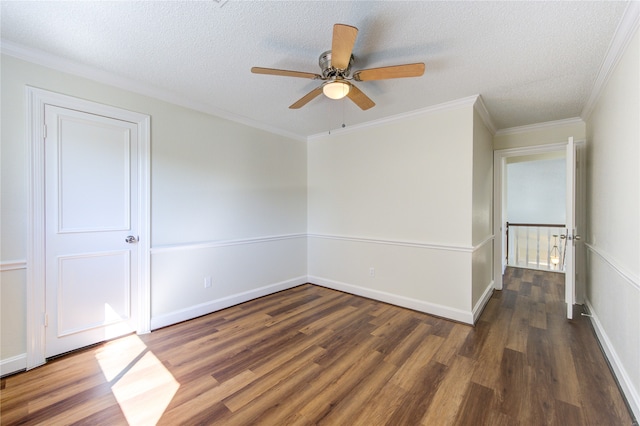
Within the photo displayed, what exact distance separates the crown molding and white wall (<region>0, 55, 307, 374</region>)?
0.16ft

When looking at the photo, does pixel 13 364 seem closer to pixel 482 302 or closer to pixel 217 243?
pixel 217 243

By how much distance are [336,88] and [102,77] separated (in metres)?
2.15

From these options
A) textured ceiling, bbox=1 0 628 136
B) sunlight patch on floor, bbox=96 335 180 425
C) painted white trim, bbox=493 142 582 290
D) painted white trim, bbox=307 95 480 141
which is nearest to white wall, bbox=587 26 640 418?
textured ceiling, bbox=1 0 628 136

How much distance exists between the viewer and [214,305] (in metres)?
3.19

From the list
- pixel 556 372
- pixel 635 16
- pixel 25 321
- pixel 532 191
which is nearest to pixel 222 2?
pixel 635 16

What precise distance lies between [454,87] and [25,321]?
4244 mm

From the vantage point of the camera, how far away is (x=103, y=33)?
1.82 m

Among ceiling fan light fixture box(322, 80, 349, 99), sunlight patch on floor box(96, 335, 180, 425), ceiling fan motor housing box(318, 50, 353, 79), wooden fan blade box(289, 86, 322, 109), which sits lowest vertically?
sunlight patch on floor box(96, 335, 180, 425)

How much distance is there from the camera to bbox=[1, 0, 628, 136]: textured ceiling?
5.19 feet

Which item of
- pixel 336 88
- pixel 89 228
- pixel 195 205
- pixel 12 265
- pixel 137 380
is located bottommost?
pixel 137 380

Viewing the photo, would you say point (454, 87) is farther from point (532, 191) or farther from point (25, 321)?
point (532, 191)

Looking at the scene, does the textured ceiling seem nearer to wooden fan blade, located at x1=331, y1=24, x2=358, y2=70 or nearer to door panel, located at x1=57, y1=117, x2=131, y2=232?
wooden fan blade, located at x1=331, y1=24, x2=358, y2=70

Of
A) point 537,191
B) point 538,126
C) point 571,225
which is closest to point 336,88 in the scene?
point 571,225

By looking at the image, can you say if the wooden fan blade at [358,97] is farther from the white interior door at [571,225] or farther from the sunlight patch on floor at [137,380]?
the sunlight patch on floor at [137,380]
